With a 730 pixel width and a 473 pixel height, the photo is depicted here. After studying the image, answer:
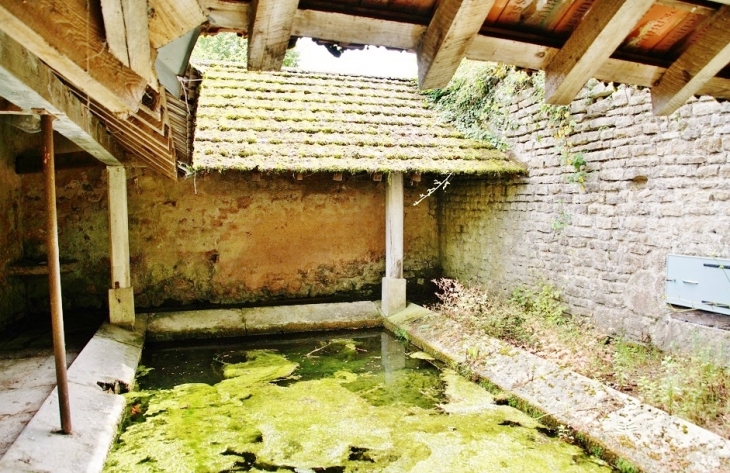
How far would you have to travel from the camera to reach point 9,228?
716cm

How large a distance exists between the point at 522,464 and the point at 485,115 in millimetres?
5983

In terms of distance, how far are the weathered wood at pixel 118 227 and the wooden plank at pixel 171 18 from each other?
570cm

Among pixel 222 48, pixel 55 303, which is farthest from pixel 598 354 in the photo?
pixel 222 48

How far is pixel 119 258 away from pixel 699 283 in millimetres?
7017

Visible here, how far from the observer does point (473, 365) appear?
562 centimetres

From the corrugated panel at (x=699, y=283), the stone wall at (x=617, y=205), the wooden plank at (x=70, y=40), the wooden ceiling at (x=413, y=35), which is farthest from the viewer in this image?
the stone wall at (x=617, y=205)

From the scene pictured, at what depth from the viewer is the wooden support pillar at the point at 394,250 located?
7844 millimetres

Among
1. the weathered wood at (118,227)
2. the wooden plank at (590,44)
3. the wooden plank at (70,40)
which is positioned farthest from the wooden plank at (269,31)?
the weathered wood at (118,227)

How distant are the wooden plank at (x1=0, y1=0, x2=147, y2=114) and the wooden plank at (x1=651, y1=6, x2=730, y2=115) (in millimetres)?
2341

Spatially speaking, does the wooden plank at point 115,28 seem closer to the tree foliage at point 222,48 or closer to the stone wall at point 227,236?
the stone wall at point 227,236

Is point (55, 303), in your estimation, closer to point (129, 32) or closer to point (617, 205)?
point (129, 32)

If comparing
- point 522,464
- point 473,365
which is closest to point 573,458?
point 522,464

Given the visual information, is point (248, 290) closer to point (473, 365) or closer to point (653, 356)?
point (473, 365)

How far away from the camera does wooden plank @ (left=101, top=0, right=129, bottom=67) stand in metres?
1.48
